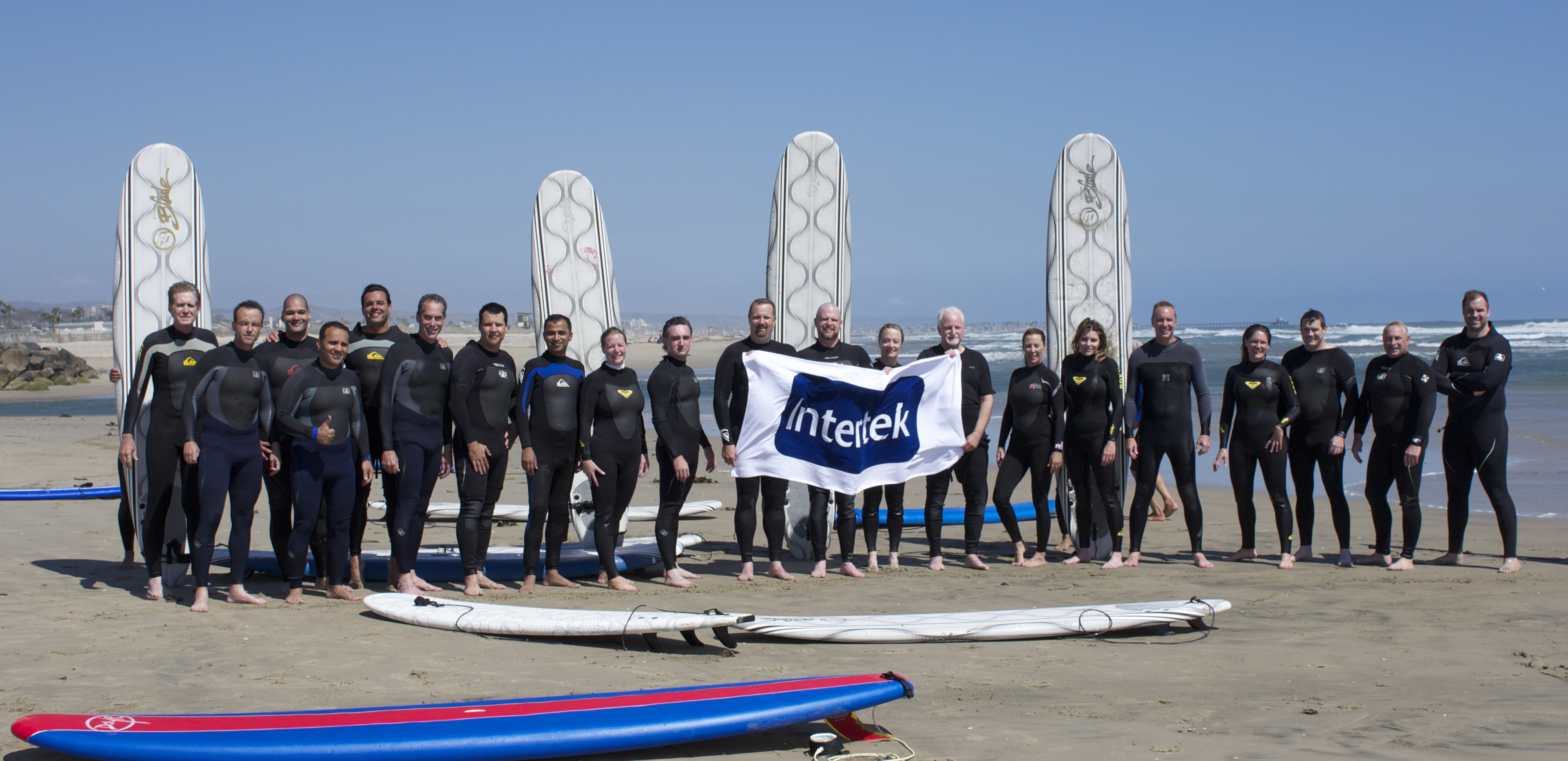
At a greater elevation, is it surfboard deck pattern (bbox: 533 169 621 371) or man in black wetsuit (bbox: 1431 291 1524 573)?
surfboard deck pattern (bbox: 533 169 621 371)

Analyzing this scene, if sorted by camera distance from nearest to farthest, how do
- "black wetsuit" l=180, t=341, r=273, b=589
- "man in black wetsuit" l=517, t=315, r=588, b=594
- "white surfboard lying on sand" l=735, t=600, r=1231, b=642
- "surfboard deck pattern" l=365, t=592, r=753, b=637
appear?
"surfboard deck pattern" l=365, t=592, r=753, b=637, "white surfboard lying on sand" l=735, t=600, r=1231, b=642, "black wetsuit" l=180, t=341, r=273, b=589, "man in black wetsuit" l=517, t=315, r=588, b=594

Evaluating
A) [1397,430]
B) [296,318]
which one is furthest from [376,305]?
[1397,430]

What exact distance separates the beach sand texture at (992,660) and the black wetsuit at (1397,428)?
0.32 meters

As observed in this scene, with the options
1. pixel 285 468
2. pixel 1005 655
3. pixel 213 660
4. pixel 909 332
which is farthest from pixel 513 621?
pixel 909 332

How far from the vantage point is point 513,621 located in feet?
14.4

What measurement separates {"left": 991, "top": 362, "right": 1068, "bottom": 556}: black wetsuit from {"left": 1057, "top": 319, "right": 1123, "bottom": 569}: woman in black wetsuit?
87 millimetres

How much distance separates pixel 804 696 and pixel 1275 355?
44.1 m

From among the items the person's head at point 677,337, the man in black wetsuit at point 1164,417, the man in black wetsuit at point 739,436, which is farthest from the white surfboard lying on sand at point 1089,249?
the person's head at point 677,337

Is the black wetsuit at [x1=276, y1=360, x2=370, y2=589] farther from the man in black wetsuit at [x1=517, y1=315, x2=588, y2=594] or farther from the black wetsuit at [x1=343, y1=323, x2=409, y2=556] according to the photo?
the man in black wetsuit at [x1=517, y1=315, x2=588, y2=594]

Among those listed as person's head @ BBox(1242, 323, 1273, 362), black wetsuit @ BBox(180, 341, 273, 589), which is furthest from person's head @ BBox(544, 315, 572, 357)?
person's head @ BBox(1242, 323, 1273, 362)

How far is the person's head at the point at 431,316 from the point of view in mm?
5156

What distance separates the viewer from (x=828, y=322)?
586 centimetres

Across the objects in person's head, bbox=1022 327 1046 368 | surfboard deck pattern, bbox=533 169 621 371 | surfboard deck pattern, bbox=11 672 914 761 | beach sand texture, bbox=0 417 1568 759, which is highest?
surfboard deck pattern, bbox=533 169 621 371

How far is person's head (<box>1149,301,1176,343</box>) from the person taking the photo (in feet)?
20.1
